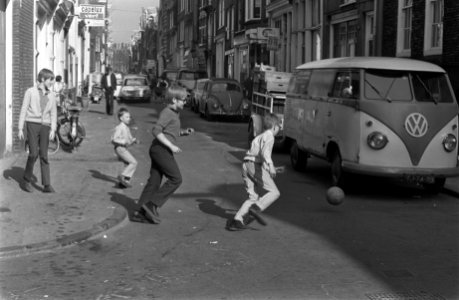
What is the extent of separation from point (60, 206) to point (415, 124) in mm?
5527

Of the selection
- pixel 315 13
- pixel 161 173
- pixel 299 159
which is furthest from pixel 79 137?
pixel 315 13

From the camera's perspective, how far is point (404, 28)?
19.9 m

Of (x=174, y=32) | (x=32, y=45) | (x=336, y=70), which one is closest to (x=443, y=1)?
(x=336, y=70)

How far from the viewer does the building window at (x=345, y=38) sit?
24547 mm

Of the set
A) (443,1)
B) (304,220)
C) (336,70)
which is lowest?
(304,220)

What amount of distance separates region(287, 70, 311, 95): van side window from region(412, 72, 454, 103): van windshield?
9.06 ft

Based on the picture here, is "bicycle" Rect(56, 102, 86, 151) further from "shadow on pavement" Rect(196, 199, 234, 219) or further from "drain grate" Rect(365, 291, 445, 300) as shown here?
"drain grate" Rect(365, 291, 445, 300)

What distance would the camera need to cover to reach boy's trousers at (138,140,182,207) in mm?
8555

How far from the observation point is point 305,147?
513 inches

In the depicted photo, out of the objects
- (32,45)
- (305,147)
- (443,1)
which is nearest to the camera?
(305,147)

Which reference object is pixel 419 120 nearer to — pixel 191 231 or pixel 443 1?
pixel 191 231

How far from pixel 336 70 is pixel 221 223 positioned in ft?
14.2

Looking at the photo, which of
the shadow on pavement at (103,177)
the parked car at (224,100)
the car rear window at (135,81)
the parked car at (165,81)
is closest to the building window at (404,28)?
Answer: the parked car at (224,100)

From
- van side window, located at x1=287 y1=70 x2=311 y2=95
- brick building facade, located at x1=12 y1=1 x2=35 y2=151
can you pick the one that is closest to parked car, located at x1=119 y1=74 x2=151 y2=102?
brick building facade, located at x1=12 y1=1 x2=35 y2=151
